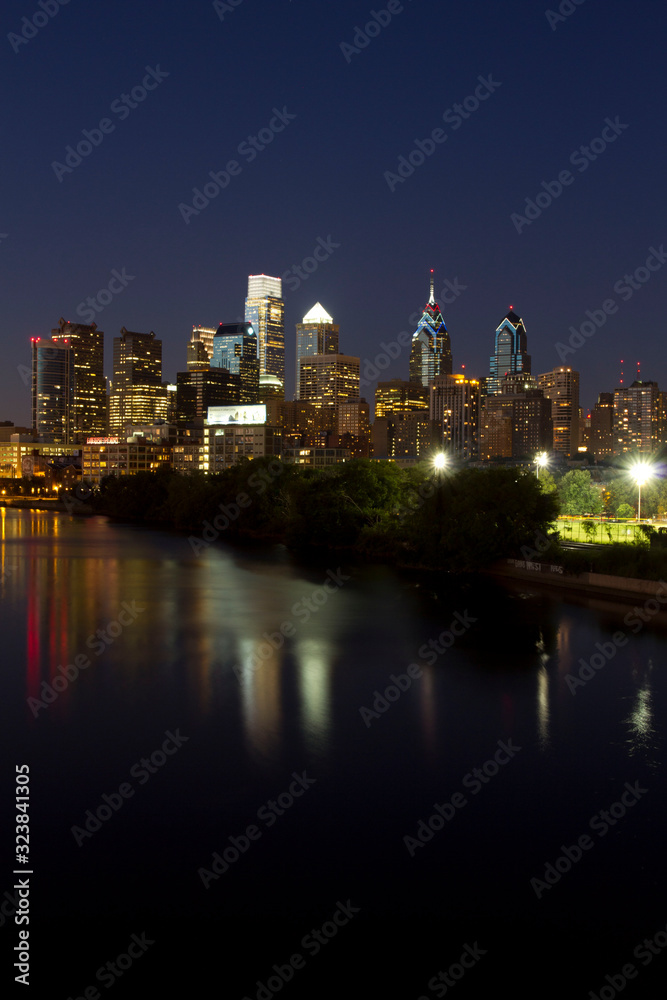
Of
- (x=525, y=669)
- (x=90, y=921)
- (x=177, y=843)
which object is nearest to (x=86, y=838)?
(x=177, y=843)

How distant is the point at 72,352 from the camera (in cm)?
14638

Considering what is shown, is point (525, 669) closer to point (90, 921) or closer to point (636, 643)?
point (636, 643)

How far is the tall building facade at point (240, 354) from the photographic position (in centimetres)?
14025

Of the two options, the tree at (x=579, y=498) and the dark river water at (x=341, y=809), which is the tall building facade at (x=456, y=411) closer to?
the tree at (x=579, y=498)

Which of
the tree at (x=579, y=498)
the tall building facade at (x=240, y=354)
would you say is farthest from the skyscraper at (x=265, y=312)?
the tree at (x=579, y=498)

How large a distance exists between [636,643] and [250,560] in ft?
56.8

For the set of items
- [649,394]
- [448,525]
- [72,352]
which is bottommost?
[448,525]

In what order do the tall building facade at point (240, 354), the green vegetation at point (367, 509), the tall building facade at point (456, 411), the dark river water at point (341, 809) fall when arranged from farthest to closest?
the tall building facade at point (240, 354)
the tall building facade at point (456, 411)
the green vegetation at point (367, 509)
the dark river water at point (341, 809)

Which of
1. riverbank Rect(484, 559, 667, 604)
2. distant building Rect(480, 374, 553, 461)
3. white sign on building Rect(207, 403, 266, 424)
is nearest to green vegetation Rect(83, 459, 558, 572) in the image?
riverbank Rect(484, 559, 667, 604)

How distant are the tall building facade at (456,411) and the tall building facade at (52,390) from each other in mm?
62647

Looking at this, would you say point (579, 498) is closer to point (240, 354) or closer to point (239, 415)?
point (239, 415)

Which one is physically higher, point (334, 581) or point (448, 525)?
point (448, 525)

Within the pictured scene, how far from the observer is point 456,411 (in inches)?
4862

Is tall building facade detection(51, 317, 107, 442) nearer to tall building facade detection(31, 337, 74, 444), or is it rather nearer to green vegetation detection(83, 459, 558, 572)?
tall building facade detection(31, 337, 74, 444)
